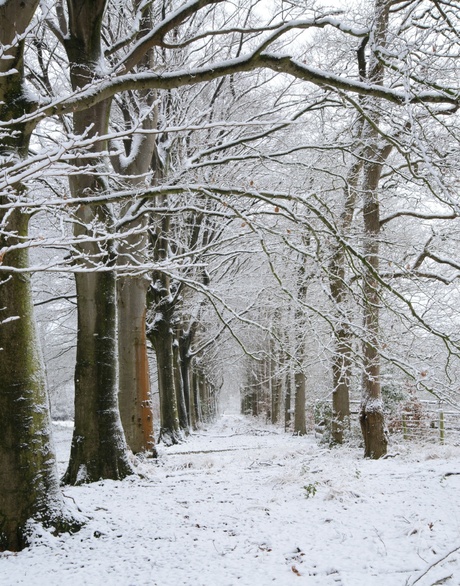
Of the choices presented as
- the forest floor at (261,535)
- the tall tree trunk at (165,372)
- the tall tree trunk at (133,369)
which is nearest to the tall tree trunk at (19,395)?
the forest floor at (261,535)

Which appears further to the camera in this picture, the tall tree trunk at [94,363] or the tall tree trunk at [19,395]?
the tall tree trunk at [94,363]

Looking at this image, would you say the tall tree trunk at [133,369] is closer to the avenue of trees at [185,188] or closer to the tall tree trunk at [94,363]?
the avenue of trees at [185,188]

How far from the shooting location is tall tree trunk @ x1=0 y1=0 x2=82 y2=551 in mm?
3846

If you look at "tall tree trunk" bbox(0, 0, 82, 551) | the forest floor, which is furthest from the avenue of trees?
the forest floor

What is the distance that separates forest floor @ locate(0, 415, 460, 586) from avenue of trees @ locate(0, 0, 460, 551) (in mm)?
546

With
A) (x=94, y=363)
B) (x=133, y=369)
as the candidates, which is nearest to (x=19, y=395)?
(x=94, y=363)

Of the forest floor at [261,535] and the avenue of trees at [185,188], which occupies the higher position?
the avenue of trees at [185,188]

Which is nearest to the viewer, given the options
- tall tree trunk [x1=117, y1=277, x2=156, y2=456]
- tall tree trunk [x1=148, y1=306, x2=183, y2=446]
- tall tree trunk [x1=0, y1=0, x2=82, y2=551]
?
tall tree trunk [x1=0, y1=0, x2=82, y2=551]

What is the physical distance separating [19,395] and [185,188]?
2606 mm

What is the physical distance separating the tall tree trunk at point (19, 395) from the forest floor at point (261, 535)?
0.71 ft

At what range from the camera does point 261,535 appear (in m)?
4.05

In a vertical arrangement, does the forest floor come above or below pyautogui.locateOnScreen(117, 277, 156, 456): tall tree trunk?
below

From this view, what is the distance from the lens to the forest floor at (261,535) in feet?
10.6

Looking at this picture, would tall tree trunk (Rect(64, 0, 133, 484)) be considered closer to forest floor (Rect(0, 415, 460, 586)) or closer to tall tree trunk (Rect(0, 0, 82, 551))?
forest floor (Rect(0, 415, 460, 586))
